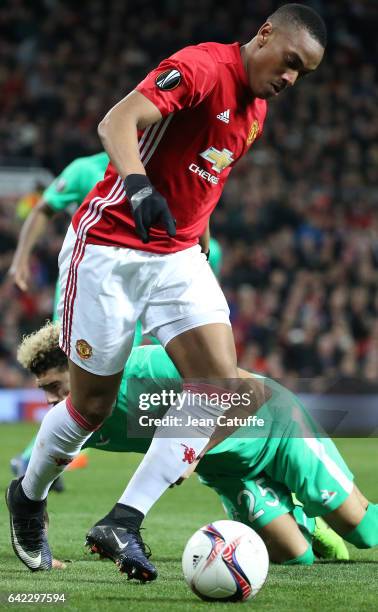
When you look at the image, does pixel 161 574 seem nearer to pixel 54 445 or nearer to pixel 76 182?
pixel 54 445

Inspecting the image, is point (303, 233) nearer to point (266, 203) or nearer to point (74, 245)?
point (266, 203)

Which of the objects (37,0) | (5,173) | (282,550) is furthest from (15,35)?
(282,550)

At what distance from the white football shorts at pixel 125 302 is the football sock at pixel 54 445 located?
21 centimetres

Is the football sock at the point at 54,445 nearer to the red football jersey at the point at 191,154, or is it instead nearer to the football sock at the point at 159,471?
the football sock at the point at 159,471

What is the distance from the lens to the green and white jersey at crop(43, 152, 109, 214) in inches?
264

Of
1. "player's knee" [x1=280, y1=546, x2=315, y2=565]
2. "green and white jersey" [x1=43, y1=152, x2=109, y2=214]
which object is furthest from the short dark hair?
"green and white jersey" [x1=43, y1=152, x2=109, y2=214]

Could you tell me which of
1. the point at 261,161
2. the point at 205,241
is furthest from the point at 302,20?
the point at 261,161

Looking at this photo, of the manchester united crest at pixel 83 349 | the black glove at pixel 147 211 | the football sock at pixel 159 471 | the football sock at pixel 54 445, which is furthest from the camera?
the football sock at pixel 54 445

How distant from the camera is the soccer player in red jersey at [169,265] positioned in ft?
12.5

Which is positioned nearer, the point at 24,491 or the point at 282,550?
the point at 24,491

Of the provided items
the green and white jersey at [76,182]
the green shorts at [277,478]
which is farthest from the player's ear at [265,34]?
the green and white jersey at [76,182]

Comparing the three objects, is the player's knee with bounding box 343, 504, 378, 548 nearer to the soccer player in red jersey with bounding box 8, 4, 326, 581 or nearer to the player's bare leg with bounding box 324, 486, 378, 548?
the player's bare leg with bounding box 324, 486, 378, 548

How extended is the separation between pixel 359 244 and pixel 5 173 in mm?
4749

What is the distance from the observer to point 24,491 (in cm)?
421
